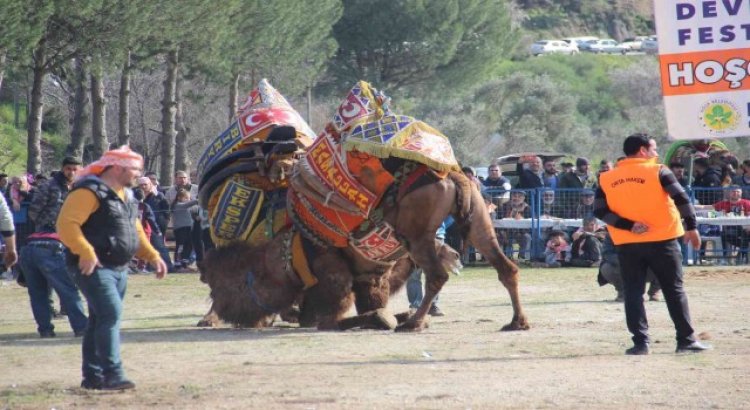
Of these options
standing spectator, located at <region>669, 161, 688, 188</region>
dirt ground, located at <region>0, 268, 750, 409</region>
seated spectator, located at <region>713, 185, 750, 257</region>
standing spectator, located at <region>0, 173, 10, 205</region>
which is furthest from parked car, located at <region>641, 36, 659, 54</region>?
dirt ground, located at <region>0, 268, 750, 409</region>

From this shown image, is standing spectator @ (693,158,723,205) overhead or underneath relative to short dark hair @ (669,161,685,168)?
underneath

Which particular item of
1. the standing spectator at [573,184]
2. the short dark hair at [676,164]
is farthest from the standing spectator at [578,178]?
the short dark hair at [676,164]

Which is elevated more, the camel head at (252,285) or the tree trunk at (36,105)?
the tree trunk at (36,105)

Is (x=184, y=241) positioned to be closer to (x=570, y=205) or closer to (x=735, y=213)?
(x=570, y=205)

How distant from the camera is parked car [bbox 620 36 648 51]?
283 feet

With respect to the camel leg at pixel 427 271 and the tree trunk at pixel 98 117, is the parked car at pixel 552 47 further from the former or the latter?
the camel leg at pixel 427 271

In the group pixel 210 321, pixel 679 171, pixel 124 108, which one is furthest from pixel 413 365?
pixel 124 108

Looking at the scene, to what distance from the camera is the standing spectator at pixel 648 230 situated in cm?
1084

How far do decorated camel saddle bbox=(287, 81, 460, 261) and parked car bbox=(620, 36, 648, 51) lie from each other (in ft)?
248

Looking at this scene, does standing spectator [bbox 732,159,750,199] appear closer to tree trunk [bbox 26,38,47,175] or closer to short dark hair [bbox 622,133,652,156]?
short dark hair [bbox 622,133,652,156]

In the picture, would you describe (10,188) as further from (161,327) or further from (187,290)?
(161,327)

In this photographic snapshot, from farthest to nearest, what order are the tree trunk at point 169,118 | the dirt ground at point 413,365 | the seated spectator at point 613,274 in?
the tree trunk at point 169,118 < the seated spectator at point 613,274 < the dirt ground at point 413,365

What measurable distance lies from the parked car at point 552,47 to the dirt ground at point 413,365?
2658 inches

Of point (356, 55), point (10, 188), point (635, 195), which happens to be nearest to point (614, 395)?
point (635, 195)
